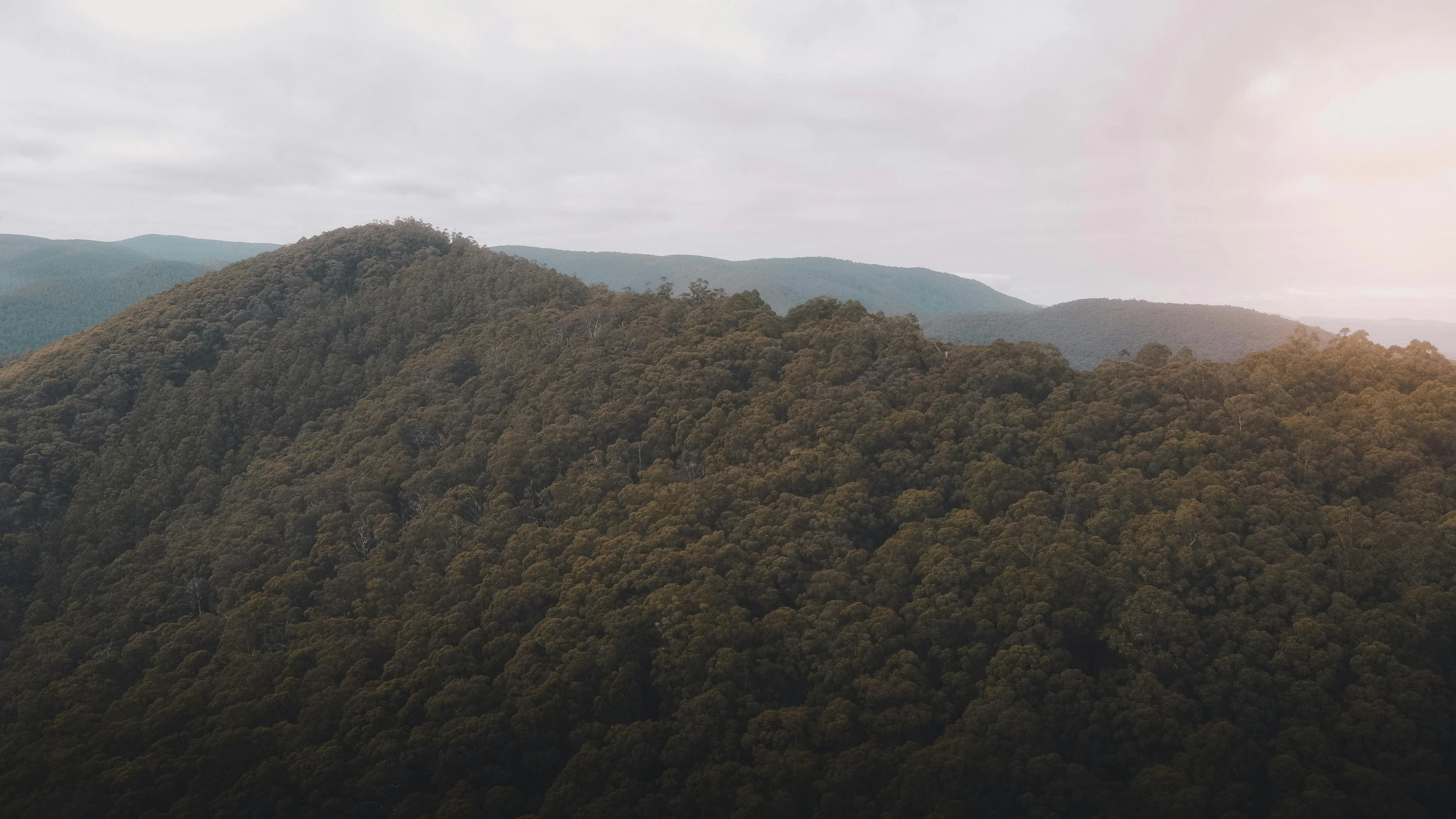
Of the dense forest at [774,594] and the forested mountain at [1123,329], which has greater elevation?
the forested mountain at [1123,329]

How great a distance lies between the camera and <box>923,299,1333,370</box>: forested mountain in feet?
454

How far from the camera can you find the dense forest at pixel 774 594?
24703 millimetres

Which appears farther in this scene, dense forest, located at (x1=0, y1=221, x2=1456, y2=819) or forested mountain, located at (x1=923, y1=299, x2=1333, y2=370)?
forested mountain, located at (x1=923, y1=299, x2=1333, y2=370)

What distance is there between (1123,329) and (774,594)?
503 feet

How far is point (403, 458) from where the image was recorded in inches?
1826

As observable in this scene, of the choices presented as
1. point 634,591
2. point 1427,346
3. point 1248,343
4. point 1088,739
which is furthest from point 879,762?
point 1248,343

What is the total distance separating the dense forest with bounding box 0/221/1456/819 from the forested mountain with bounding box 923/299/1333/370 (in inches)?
3724

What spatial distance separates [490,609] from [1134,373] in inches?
1153

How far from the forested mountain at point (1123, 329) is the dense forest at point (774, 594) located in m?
94.6

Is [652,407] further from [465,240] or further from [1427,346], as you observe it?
[465,240]

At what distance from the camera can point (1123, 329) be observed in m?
164

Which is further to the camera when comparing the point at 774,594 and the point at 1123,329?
the point at 1123,329

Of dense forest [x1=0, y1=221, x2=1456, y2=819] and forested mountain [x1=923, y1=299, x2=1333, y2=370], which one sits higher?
forested mountain [x1=923, y1=299, x2=1333, y2=370]

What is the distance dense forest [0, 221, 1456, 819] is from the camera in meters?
24.7
